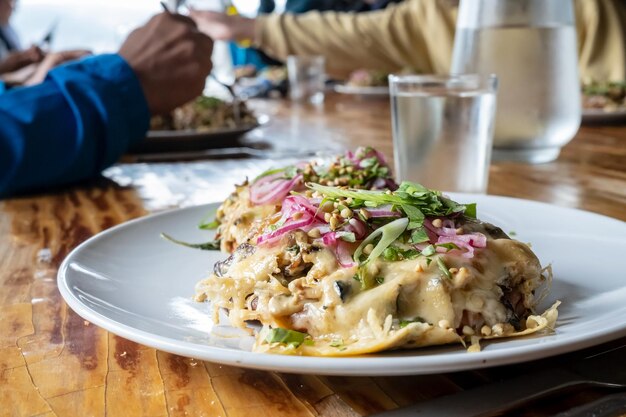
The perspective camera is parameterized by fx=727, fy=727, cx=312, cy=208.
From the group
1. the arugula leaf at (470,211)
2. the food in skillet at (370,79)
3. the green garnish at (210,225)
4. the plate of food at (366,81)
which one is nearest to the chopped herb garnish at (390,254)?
the arugula leaf at (470,211)

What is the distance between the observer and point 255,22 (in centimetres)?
344

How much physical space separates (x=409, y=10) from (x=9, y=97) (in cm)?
219

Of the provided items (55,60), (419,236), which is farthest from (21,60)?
(419,236)

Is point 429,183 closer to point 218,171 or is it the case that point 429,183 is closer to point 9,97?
point 218,171

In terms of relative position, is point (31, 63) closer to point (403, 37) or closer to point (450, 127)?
point (403, 37)

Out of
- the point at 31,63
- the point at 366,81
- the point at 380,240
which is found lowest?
the point at 366,81

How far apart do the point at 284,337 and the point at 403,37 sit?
287 cm

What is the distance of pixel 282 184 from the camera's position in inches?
34.2

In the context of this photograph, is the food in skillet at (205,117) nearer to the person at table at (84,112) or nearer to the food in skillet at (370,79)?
the person at table at (84,112)

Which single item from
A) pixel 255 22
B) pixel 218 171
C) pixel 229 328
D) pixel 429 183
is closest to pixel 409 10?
pixel 255 22

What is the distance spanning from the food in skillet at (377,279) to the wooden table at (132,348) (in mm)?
32

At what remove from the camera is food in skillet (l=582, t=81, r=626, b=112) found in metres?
1.97

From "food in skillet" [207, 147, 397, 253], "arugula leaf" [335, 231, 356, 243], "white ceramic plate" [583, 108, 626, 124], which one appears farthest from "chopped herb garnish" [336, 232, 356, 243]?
"white ceramic plate" [583, 108, 626, 124]

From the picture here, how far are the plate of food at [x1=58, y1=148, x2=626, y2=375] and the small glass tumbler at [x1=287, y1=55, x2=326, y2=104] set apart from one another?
2270 mm
